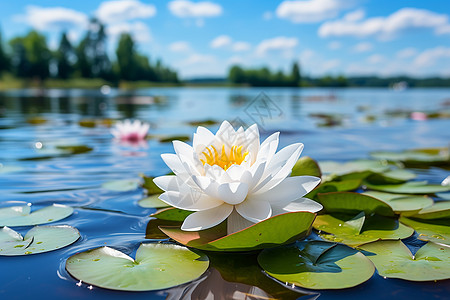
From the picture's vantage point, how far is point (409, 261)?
1.14m

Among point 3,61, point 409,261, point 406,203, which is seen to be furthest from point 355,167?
point 3,61

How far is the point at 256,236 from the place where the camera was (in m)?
1.07

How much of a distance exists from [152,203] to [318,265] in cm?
94

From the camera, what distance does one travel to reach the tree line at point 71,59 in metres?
45.2

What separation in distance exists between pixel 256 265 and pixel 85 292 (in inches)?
20.5

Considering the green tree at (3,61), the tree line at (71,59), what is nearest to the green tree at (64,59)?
the tree line at (71,59)

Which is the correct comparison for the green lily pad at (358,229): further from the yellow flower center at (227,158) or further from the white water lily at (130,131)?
the white water lily at (130,131)

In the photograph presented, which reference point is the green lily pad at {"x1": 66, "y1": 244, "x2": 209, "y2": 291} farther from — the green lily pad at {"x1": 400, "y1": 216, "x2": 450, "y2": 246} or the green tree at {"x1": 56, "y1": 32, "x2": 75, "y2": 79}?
the green tree at {"x1": 56, "y1": 32, "x2": 75, "y2": 79}

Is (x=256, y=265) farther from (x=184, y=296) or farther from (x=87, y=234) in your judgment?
(x=87, y=234)

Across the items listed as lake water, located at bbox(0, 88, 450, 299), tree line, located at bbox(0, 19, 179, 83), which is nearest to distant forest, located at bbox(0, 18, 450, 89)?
tree line, located at bbox(0, 19, 179, 83)

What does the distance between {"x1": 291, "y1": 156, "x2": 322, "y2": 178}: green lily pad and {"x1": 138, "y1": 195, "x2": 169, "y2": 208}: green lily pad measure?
2.17 feet

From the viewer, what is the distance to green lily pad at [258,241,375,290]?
1.00 m

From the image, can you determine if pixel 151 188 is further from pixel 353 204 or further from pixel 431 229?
pixel 431 229

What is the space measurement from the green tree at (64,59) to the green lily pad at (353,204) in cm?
5262
